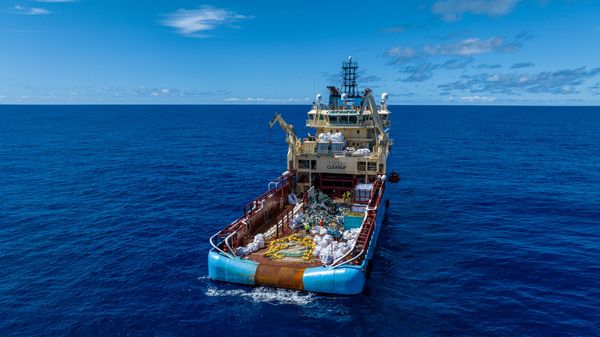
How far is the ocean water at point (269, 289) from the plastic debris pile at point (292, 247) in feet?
11.7

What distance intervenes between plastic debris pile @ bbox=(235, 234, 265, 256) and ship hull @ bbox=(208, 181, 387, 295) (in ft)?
5.44

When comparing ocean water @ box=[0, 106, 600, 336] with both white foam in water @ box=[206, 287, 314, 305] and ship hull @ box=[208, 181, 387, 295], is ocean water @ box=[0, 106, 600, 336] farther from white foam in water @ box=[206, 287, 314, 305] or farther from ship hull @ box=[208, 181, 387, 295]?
ship hull @ box=[208, 181, 387, 295]

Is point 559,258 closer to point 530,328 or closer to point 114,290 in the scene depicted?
point 530,328

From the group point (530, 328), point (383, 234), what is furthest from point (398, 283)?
point (383, 234)

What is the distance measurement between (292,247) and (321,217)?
734 cm

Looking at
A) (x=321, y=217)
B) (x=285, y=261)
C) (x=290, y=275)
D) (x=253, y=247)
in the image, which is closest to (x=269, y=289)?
(x=290, y=275)

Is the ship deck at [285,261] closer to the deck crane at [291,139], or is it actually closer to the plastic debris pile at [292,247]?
the plastic debris pile at [292,247]

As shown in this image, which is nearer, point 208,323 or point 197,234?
point 208,323

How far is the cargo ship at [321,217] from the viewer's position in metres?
30.7

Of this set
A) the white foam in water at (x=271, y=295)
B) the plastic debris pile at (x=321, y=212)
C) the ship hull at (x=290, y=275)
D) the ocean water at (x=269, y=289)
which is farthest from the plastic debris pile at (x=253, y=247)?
the plastic debris pile at (x=321, y=212)

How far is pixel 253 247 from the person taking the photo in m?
34.9

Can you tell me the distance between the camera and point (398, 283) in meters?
34.2

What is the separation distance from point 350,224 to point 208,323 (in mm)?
16913

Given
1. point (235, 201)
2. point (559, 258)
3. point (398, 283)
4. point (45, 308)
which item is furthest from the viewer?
point (235, 201)
